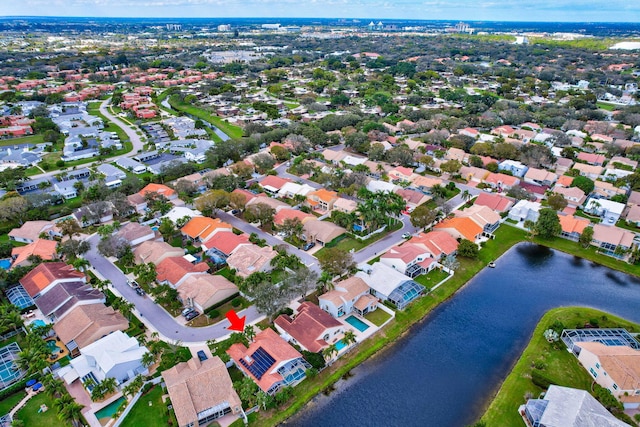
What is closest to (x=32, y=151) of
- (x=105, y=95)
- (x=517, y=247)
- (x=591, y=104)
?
(x=105, y=95)

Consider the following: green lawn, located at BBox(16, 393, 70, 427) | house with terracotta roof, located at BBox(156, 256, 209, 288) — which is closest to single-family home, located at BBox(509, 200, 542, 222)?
house with terracotta roof, located at BBox(156, 256, 209, 288)

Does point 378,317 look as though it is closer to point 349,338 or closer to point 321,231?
point 349,338

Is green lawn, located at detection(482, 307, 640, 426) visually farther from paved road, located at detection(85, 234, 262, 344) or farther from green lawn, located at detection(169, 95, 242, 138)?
green lawn, located at detection(169, 95, 242, 138)

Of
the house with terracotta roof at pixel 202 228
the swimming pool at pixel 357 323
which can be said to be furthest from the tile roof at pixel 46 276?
the swimming pool at pixel 357 323

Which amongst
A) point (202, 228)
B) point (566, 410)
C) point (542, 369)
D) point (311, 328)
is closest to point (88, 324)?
point (202, 228)

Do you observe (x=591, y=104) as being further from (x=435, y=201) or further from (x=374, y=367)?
(x=374, y=367)
